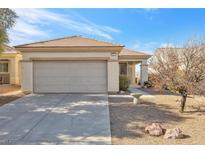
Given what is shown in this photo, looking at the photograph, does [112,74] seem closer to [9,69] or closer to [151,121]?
[151,121]

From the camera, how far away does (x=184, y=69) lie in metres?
9.77

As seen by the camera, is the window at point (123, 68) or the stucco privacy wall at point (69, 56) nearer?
the stucco privacy wall at point (69, 56)

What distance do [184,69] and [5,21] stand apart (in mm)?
10149

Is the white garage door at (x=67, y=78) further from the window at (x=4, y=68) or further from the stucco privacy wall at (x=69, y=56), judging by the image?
the window at (x=4, y=68)

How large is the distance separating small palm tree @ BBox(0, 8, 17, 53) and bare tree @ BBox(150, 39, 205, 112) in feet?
28.3

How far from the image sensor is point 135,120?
8531 millimetres

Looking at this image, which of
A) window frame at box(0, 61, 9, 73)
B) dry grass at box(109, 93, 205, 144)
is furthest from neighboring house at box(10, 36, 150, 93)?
window frame at box(0, 61, 9, 73)

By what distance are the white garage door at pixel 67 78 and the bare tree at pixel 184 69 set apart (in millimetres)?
7513

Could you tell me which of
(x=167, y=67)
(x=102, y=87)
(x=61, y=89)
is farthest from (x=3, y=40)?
(x=167, y=67)

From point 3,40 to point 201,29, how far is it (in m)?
10.5

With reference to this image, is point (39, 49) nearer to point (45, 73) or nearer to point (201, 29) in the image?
point (45, 73)

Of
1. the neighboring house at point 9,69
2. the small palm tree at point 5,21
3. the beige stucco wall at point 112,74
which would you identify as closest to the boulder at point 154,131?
the small palm tree at point 5,21

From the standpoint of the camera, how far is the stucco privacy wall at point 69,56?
1722cm

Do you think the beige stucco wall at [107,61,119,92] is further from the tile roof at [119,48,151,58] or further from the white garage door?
the tile roof at [119,48,151,58]
